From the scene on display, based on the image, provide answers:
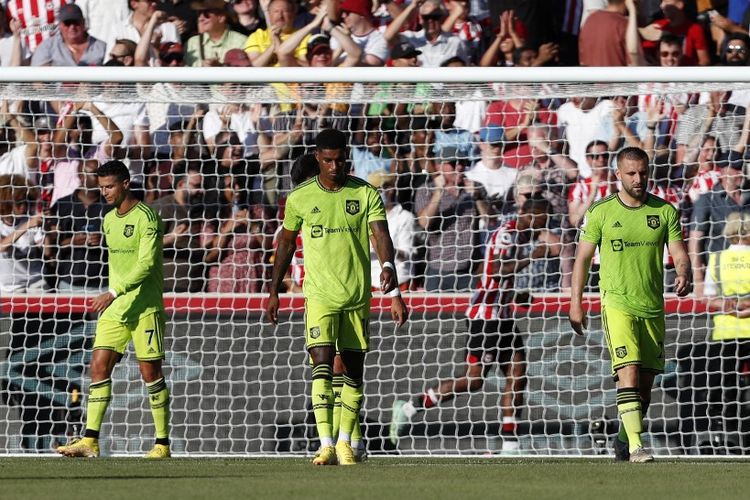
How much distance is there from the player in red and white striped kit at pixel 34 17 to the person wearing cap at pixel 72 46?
14.1 inches

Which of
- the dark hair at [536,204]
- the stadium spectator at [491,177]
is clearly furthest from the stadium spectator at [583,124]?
the stadium spectator at [491,177]

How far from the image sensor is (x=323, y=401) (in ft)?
27.1

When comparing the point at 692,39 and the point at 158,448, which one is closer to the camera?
the point at 158,448

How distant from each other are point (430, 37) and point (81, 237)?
14.5 feet

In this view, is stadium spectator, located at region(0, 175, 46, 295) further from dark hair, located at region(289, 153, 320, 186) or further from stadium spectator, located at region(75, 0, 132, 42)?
stadium spectator, located at region(75, 0, 132, 42)

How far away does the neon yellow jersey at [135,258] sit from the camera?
958 centimetres

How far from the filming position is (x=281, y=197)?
1197 centimetres

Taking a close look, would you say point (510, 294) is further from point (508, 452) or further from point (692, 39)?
point (692, 39)

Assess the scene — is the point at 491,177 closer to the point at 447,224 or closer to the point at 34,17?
the point at 447,224

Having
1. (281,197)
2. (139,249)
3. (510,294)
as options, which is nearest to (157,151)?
(281,197)

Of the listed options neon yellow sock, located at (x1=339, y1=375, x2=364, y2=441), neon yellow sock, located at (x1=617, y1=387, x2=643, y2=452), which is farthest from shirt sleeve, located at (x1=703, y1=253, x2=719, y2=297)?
neon yellow sock, located at (x1=339, y1=375, x2=364, y2=441)

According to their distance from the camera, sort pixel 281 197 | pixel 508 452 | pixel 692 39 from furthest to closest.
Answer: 1. pixel 692 39
2. pixel 281 197
3. pixel 508 452

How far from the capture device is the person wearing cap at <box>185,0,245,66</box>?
46.8ft

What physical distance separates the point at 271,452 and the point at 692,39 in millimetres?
6423
